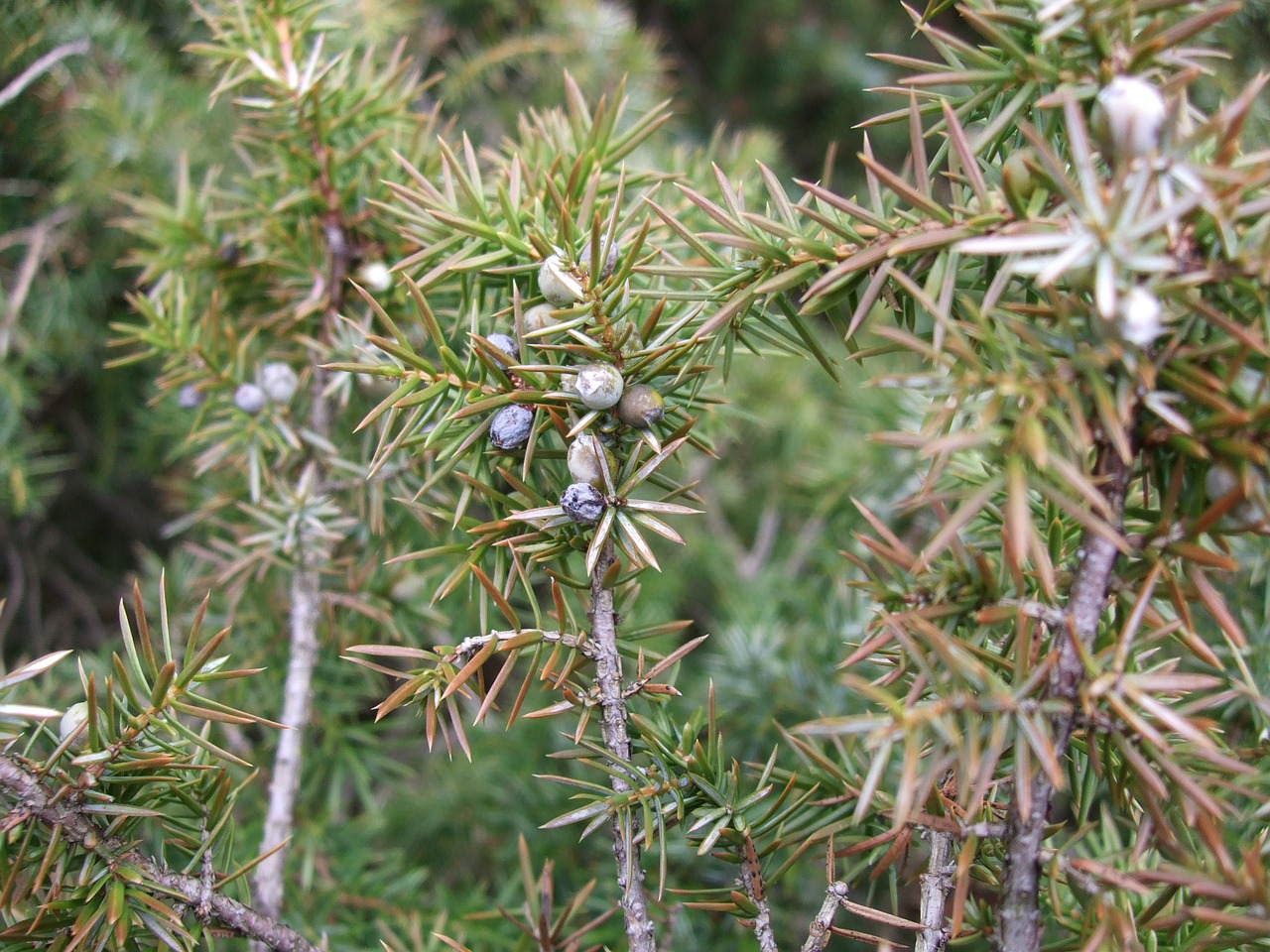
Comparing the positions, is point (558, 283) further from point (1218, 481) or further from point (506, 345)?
point (1218, 481)

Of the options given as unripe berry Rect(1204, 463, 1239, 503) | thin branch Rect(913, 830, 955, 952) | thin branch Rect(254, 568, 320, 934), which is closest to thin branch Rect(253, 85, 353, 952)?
thin branch Rect(254, 568, 320, 934)

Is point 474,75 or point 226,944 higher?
point 474,75

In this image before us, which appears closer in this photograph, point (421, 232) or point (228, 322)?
point (421, 232)

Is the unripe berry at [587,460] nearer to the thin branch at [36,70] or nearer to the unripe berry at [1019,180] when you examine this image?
the unripe berry at [1019,180]

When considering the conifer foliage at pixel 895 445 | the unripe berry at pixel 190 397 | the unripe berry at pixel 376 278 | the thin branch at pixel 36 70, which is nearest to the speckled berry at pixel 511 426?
the conifer foliage at pixel 895 445

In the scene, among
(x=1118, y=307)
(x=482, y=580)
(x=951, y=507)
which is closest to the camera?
(x=1118, y=307)

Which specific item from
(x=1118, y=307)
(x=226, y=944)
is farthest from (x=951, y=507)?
(x=226, y=944)

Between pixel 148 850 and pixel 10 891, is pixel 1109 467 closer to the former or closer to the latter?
pixel 10 891
